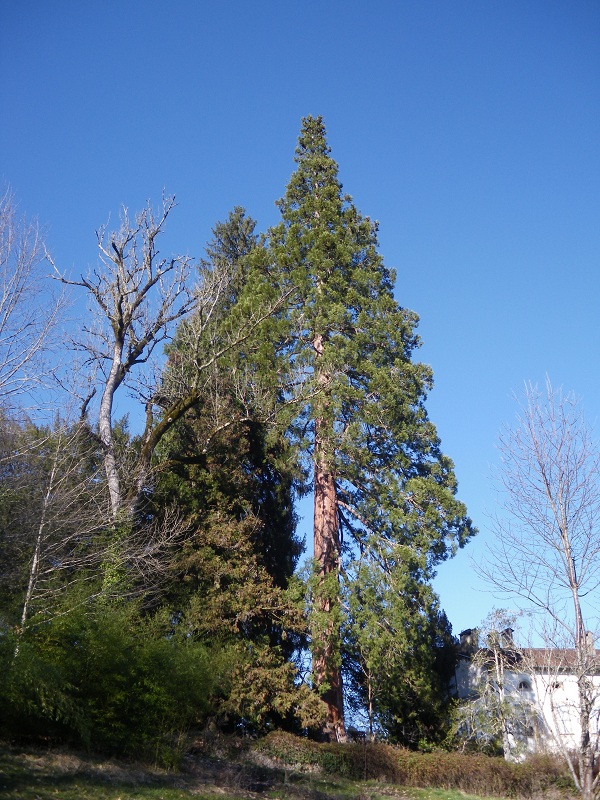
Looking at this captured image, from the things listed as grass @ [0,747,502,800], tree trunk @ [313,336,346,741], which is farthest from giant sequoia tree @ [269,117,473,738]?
grass @ [0,747,502,800]

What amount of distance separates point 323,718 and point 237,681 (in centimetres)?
211

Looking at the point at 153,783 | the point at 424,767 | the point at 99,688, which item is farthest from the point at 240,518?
the point at 153,783

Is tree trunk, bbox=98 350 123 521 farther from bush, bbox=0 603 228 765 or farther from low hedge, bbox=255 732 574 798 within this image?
low hedge, bbox=255 732 574 798

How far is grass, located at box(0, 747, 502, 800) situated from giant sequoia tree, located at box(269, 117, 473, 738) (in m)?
3.36

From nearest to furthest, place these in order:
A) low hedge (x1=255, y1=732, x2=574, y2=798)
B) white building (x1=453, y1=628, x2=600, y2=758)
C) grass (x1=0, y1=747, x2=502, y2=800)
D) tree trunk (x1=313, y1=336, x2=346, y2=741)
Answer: grass (x1=0, y1=747, x2=502, y2=800)
white building (x1=453, y1=628, x2=600, y2=758)
low hedge (x1=255, y1=732, x2=574, y2=798)
tree trunk (x1=313, y1=336, x2=346, y2=741)

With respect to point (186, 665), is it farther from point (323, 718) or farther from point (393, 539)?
point (393, 539)

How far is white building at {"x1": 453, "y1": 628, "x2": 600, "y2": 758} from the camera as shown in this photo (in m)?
11.9

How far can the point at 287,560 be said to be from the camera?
871 inches

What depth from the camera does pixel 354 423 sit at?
1852 cm

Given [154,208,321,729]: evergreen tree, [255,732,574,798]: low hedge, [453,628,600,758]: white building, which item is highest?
[154,208,321,729]: evergreen tree

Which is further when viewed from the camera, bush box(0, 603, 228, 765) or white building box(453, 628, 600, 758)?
white building box(453, 628, 600, 758)

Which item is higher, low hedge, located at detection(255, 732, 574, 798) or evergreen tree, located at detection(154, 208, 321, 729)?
evergreen tree, located at detection(154, 208, 321, 729)

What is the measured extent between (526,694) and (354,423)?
32.6 feet

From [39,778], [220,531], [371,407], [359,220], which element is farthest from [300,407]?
[39,778]
